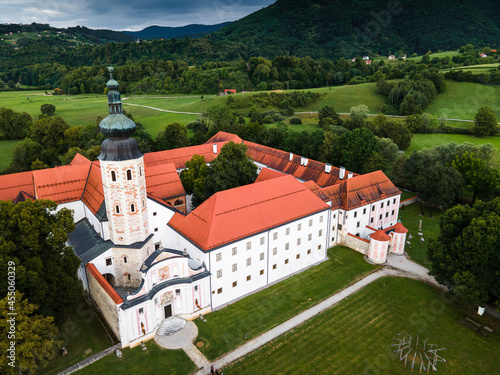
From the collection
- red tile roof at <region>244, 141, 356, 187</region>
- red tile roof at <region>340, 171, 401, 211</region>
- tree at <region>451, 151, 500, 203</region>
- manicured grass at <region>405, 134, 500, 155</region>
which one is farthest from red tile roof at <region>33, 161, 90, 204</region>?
manicured grass at <region>405, 134, 500, 155</region>

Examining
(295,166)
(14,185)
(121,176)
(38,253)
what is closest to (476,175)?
(295,166)

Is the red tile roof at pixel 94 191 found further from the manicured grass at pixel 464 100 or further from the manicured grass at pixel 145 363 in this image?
the manicured grass at pixel 464 100

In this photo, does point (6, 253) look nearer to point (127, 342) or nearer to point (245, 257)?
point (127, 342)

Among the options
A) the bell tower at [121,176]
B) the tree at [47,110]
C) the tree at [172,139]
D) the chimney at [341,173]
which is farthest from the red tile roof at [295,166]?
the tree at [47,110]

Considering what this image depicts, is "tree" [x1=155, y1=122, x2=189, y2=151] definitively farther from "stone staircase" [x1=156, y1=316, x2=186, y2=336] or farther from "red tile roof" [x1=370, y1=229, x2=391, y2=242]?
"stone staircase" [x1=156, y1=316, x2=186, y2=336]

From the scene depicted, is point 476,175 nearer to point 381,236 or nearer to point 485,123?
point 381,236
